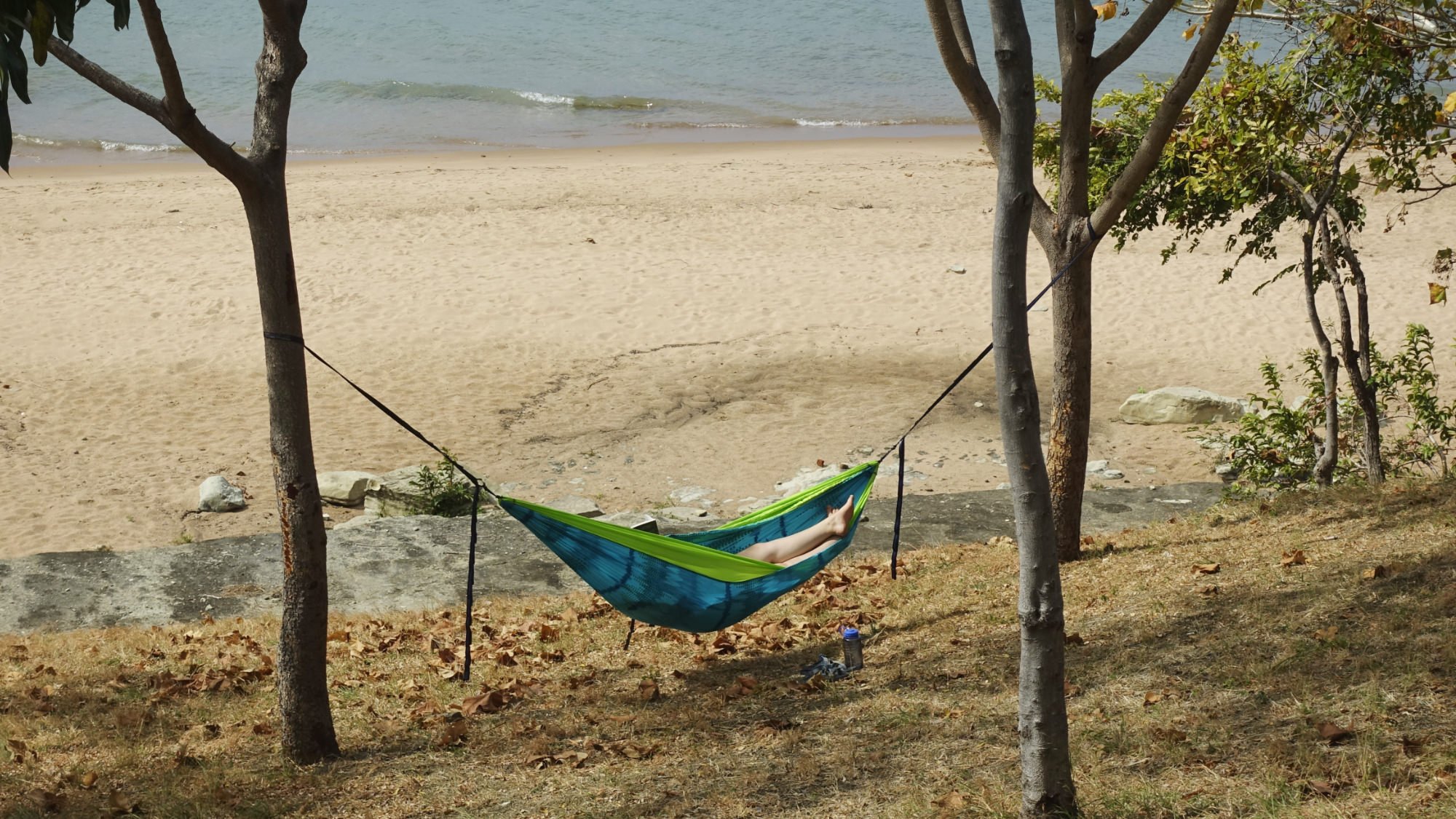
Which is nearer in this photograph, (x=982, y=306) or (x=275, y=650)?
(x=275, y=650)

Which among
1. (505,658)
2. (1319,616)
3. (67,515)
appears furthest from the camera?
(67,515)

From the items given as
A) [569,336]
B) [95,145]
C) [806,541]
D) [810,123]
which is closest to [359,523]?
[806,541]

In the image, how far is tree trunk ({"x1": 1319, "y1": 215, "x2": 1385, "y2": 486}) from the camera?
6090 mm

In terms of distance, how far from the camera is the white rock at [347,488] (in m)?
8.02

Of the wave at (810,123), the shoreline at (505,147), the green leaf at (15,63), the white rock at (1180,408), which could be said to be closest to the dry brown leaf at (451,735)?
the green leaf at (15,63)

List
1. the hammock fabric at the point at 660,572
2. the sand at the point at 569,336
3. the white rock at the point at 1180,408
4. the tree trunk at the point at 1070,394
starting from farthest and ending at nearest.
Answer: the white rock at the point at 1180,408 → the sand at the point at 569,336 → the tree trunk at the point at 1070,394 → the hammock fabric at the point at 660,572

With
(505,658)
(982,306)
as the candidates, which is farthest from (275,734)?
(982,306)

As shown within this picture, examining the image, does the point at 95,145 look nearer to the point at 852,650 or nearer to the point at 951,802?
the point at 852,650

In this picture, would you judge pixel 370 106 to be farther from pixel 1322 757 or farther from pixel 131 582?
pixel 1322 757

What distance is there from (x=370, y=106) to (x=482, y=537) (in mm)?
22503

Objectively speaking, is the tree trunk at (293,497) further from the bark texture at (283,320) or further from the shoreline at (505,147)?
the shoreline at (505,147)

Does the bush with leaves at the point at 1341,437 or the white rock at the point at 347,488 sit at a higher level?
the bush with leaves at the point at 1341,437

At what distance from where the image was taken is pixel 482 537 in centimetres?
675

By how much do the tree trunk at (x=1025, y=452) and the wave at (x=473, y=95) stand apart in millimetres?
26074
